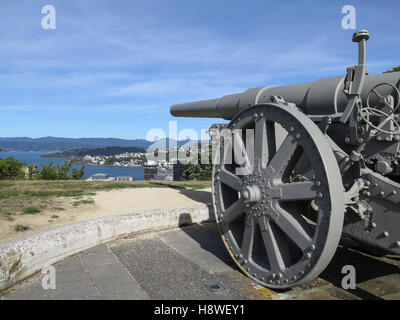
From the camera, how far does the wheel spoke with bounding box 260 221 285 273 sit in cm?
325

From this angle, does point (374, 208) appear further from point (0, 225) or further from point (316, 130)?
point (0, 225)

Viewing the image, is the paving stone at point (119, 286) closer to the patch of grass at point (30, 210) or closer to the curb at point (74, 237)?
the curb at point (74, 237)

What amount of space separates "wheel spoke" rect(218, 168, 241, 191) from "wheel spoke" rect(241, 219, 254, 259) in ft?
1.46

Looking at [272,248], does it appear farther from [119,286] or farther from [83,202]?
[83,202]

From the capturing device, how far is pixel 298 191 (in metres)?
3.04

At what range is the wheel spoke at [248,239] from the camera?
11.8ft

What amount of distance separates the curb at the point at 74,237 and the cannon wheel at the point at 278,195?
1.68 metres

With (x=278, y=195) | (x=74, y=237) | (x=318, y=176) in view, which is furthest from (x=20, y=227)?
(x=318, y=176)

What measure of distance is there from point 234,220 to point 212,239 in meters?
1.39

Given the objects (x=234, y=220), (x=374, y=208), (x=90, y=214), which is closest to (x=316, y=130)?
(x=374, y=208)

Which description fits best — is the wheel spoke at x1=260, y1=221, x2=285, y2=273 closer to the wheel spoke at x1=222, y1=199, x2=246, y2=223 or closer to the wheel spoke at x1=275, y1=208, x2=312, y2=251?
the wheel spoke at x1=275, y1=208, x2=312, y2=251

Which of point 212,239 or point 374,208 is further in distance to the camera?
point 212,239

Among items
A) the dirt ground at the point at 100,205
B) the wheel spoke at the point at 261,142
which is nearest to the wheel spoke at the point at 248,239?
the wheel spoke at the point at 261,142

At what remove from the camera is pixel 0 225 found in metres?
5.04
